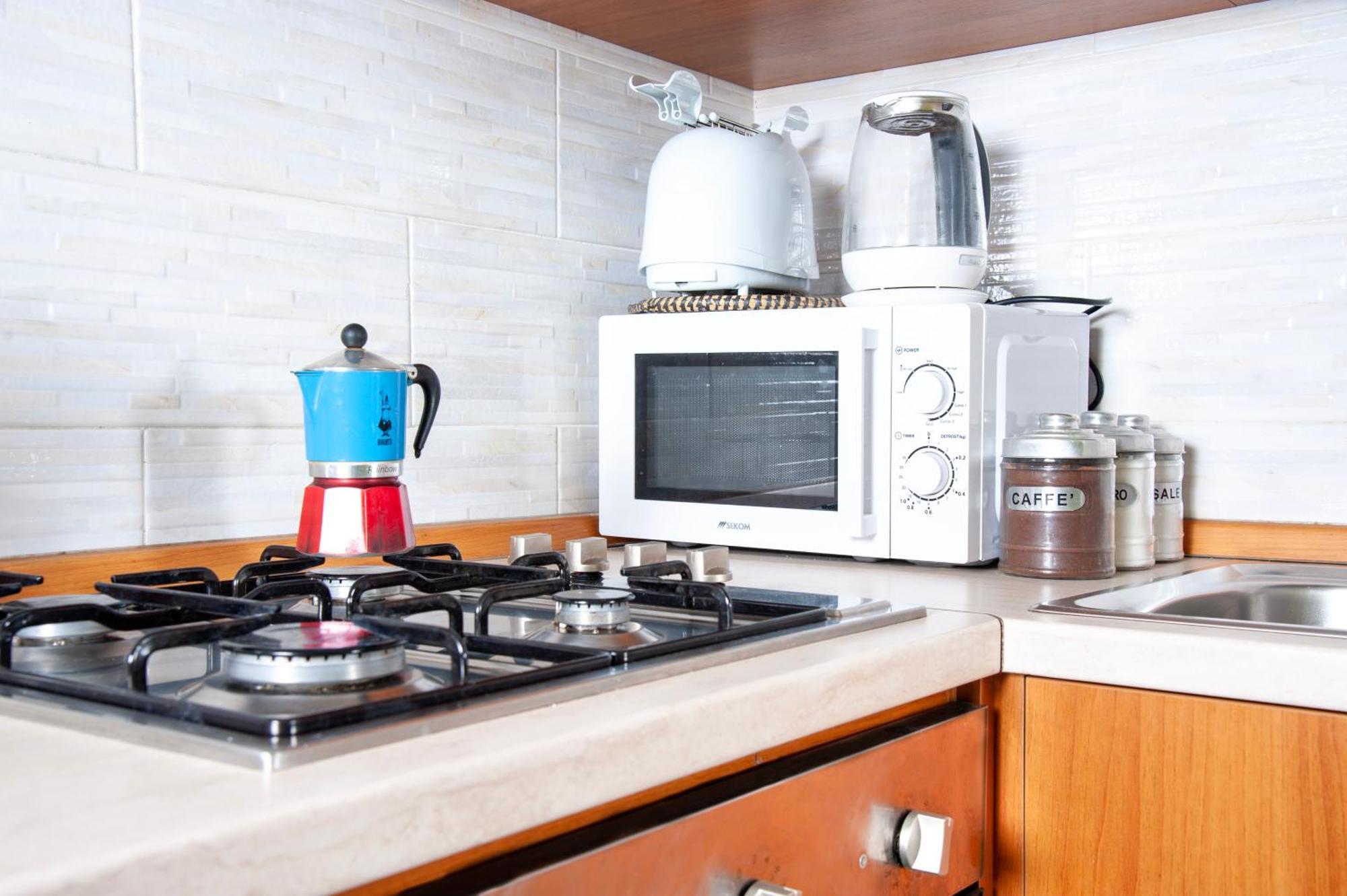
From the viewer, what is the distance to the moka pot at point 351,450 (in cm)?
107

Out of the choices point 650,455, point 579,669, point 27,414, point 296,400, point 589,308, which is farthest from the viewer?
point 589,308

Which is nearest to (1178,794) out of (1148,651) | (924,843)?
(1148,651)

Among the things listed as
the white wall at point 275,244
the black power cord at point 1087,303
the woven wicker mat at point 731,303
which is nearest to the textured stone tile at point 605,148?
the white wall at point 275,244

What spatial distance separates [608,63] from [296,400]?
0.66m

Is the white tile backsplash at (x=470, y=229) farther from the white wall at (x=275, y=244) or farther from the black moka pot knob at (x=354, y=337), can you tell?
the black moka pot knob at (x=354, y=337)

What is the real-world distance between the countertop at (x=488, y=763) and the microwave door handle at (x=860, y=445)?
36 centimetres

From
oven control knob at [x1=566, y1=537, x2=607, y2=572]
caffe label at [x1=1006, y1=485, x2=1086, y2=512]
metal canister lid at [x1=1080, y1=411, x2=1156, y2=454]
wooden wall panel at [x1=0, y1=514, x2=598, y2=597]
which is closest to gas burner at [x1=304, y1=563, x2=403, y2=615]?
wooden wall panel at [x1=0, y1=514, x2=598, y2=597]

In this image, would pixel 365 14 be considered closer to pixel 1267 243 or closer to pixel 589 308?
pixel 589 308

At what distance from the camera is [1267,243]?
56.6 inches

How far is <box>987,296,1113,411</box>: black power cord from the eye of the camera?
4.82 ft

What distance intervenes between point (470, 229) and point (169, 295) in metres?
0.38

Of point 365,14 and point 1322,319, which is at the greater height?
point 365,14

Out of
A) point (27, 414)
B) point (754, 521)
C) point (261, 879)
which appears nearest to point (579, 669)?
point (261, 879)

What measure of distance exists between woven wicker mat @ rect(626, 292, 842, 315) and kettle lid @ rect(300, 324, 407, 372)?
1.49 ft
